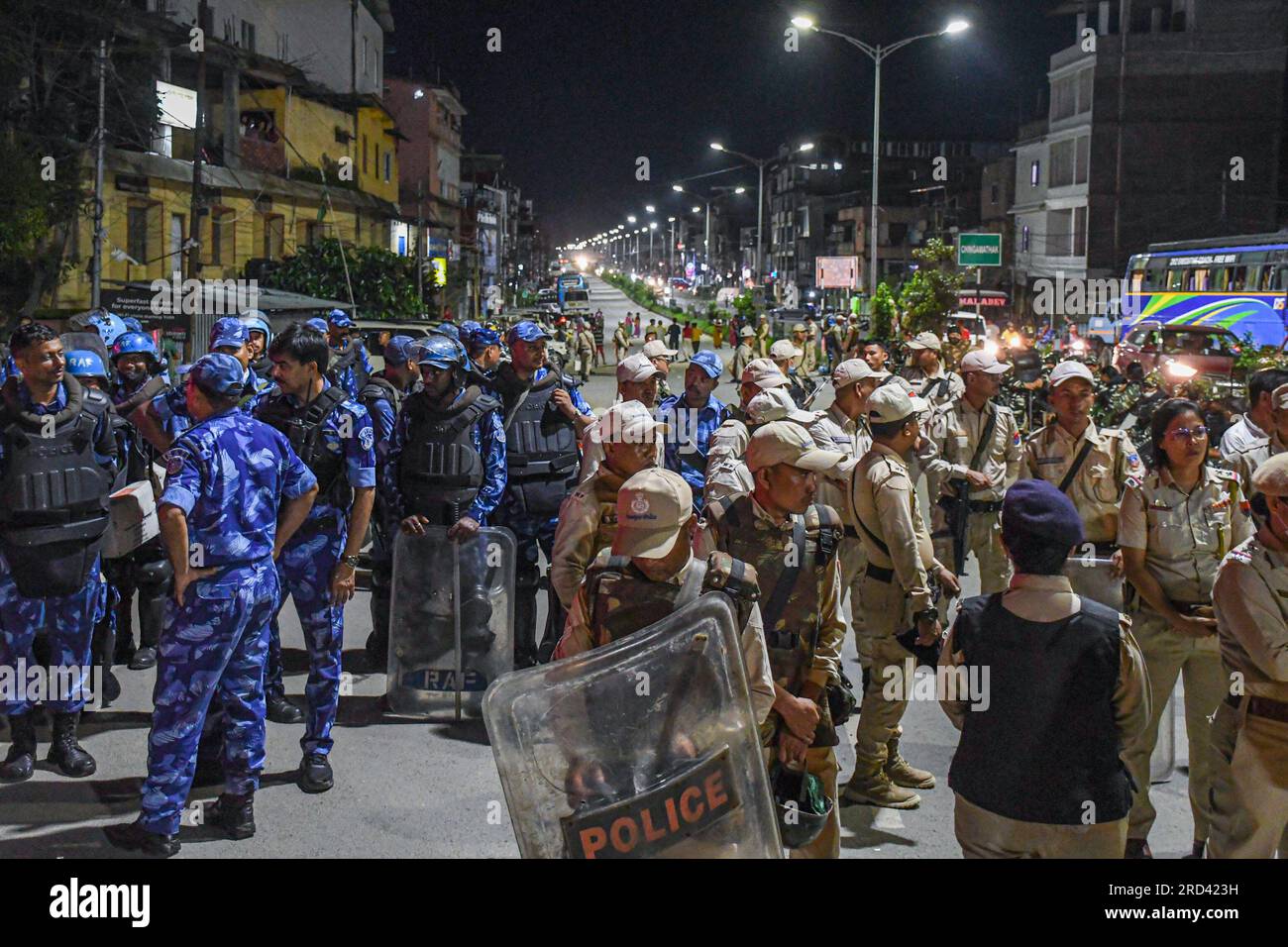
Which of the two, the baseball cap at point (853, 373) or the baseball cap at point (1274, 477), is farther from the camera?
the baseball cap at point (853, 373)

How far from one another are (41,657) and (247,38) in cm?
3594

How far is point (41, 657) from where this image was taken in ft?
22.8

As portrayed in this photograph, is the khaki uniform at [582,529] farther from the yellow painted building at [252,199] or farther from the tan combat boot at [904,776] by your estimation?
the yellow painted building at [252,199]

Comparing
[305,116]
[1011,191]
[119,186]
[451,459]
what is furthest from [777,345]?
[1011,191]

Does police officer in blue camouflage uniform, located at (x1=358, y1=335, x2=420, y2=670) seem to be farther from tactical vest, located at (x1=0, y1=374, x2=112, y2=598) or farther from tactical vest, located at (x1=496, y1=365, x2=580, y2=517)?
tactical vest, located at (x1=0, y1=374, x2=112, y2=598)

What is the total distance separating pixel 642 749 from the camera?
10.7 feet

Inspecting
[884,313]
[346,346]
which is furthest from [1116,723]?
[884,313]

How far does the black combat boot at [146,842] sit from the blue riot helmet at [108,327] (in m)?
4.47

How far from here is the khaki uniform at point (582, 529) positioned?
17.6 ft

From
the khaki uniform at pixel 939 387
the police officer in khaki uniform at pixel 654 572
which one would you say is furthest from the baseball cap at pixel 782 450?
the khaki uniform at pixel 939 387

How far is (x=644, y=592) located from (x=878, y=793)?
8.86 feet

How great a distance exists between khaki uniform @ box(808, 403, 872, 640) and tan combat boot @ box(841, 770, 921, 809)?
0.65 m

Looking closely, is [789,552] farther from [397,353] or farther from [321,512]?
[397,353]

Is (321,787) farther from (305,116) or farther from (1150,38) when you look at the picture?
(1150,38)
